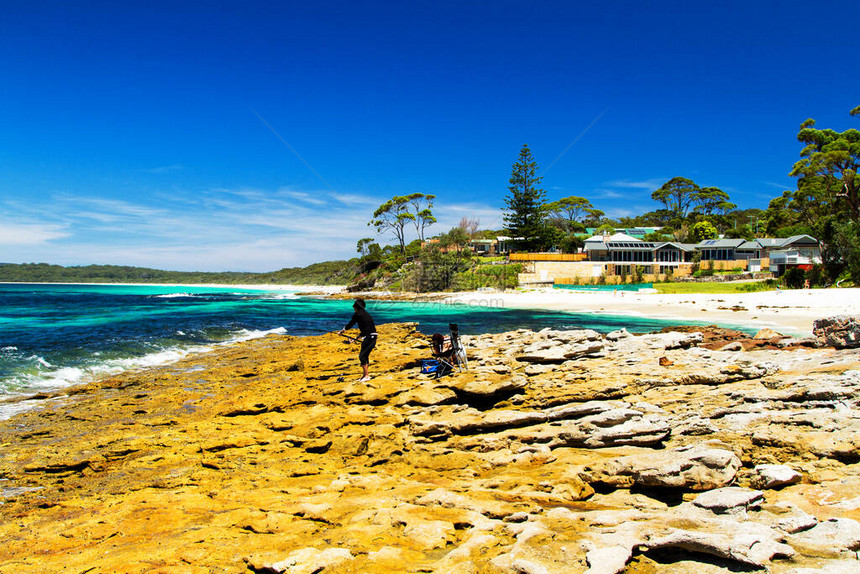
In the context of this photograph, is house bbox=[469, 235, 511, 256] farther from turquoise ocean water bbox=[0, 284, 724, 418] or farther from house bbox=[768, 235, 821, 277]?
turquoise ocean water bbox=[0, 284, 724, 418]

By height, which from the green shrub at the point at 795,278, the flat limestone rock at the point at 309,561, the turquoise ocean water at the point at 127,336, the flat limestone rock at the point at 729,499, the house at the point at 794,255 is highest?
the house at the point at 794,255

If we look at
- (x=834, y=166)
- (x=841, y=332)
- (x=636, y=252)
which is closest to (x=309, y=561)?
(x=841, y=332)

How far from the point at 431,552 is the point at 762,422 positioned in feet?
15.6

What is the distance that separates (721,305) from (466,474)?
32.4m

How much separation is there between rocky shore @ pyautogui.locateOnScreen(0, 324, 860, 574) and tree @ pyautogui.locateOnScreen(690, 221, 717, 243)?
247ft

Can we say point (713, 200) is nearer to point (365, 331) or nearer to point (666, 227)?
point (666, 227)

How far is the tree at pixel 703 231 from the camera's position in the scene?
74.3m

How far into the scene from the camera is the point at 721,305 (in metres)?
31.1

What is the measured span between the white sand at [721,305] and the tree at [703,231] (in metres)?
40.9

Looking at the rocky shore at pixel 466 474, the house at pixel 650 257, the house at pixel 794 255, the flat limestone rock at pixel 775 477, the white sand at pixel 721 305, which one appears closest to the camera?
the rocky shore at pixel 466 474

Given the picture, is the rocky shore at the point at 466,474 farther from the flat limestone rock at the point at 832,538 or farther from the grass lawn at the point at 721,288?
the grass lawn at the point at 721,288

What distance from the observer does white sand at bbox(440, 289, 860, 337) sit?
2332 centimetres

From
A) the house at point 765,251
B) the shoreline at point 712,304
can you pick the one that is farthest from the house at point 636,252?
the shoreline at point 712,304

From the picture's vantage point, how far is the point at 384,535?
3.96 m
